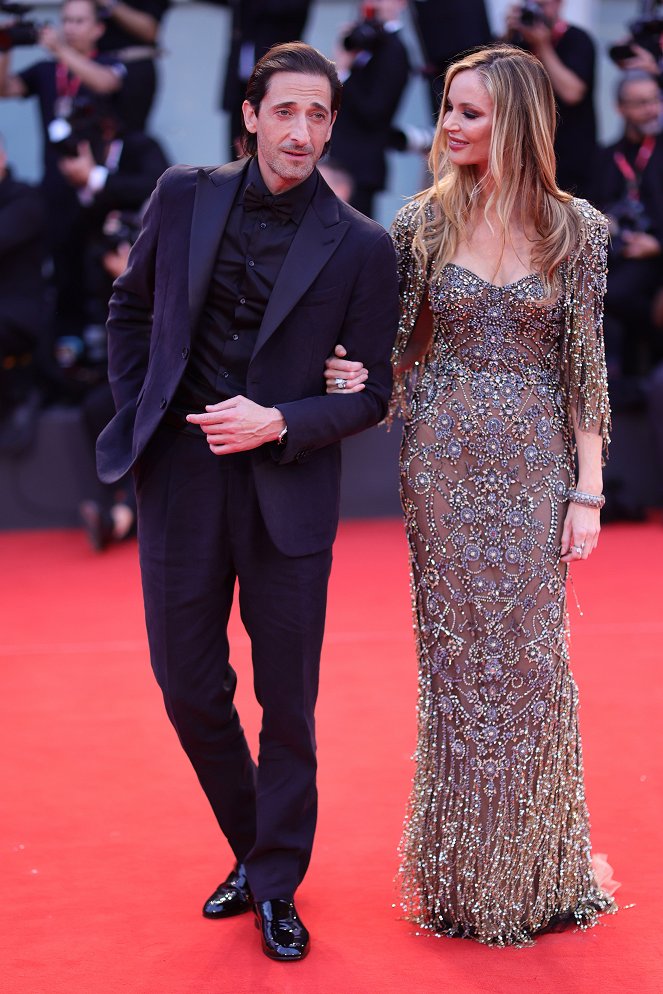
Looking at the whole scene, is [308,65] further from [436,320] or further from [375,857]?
[375,857]

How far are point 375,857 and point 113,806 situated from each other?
695 mm

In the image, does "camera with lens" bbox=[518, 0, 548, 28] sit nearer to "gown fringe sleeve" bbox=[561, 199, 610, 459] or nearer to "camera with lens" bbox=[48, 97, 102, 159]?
"camera with lens" bbox=[48, 97, 102, 159]

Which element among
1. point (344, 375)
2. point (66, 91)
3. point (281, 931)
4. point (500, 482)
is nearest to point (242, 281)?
point (344, 375)

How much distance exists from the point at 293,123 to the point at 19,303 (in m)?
4.26

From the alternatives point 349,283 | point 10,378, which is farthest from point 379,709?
point 10,378

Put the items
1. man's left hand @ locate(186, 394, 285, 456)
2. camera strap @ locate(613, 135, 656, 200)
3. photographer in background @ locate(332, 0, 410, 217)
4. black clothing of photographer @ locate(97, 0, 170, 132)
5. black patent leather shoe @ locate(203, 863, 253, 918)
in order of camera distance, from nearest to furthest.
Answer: man's left hand @ locate(186, 394, 285, 456), black patent leather shoe @ locate(203, 863, 253, 918), camera strap @ locate(613, 135, 656, 200), photographer in background @ locate(332, 0, 410, 217), black clothing of photographer @ locate(97, 0, 170, 132)

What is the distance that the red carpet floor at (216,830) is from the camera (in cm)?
258

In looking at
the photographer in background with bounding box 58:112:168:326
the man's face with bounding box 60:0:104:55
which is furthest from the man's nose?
the man's face with bounding box 60:0:104:55

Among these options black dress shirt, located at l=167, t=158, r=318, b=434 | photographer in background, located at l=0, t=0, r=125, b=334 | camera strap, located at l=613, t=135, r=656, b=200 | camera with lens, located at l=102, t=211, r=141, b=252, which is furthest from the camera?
photographer in background, located at l=0, t=0, r=125, b=334

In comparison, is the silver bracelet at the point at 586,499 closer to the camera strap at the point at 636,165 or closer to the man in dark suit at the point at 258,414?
the man in dark suit at the point at 258,414

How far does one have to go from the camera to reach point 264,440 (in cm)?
246

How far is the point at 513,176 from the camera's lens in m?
2.64

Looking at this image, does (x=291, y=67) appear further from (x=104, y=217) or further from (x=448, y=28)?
(x=448, y=28)

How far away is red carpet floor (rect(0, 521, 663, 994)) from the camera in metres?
2.58
